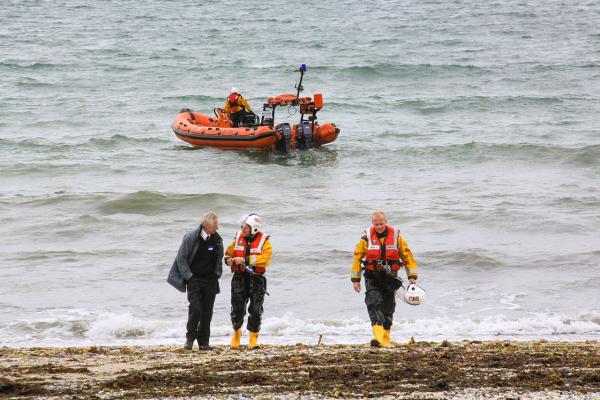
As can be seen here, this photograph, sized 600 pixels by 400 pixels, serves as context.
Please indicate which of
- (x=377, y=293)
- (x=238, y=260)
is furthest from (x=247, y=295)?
(x=377, y=293)

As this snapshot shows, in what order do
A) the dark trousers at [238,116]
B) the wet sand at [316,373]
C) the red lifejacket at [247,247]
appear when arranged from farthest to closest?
the dark trousers at [238,116] → the red lifejacket at [247,247] → the wet sand at [316,373]

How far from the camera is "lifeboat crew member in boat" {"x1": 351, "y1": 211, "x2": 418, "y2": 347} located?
7910mm

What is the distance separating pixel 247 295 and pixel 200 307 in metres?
0.45

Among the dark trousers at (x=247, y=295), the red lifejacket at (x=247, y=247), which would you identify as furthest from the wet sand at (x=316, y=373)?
the red lifejacket at (x=247, y=247)

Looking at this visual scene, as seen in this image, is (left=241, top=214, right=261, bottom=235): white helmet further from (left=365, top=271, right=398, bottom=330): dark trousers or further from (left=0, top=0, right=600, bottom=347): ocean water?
(left=0, top=0, right=600, bottom=347): ocean water

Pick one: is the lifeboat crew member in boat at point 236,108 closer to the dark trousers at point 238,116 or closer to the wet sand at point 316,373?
the dark trousers at point 238,116

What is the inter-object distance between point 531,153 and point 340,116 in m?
Answer: 7.96

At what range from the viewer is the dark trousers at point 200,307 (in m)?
7.78

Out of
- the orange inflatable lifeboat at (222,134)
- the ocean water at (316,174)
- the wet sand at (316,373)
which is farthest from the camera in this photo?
the orange inflatable lifeboat at (222,134)

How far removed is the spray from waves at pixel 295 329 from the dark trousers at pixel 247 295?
1372mm

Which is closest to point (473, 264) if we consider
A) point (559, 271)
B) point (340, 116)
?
point (559, 271)

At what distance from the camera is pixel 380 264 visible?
312 inches

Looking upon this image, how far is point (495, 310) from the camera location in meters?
10.9

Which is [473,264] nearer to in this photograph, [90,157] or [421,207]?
[421,207]
